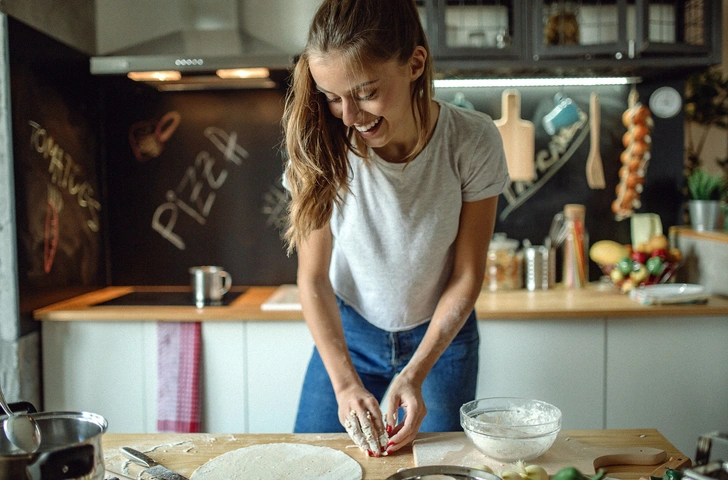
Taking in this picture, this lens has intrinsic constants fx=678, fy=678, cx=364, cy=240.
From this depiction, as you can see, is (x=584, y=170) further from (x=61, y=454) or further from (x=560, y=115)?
(x=61, y=454)

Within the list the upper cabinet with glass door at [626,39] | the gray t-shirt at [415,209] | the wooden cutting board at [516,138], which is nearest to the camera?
the gray t-shirt at [415,209]

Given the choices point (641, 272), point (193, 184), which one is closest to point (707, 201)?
point (641, 272)

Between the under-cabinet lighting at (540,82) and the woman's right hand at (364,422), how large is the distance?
1.64 metres

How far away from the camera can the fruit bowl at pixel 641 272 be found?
235 centimetres

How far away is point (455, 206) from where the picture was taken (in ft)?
4.55

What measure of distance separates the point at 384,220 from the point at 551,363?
104 cm

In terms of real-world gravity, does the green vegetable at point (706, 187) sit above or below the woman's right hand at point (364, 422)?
above

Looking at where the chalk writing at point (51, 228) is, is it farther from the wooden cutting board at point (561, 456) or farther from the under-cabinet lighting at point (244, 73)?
the wooden cutting board at point (561, 456)

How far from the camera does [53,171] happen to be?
225cm

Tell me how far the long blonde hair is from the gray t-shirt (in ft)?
0.16

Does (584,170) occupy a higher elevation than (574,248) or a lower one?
higher

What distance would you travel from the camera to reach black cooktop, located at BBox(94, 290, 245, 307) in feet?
7.55

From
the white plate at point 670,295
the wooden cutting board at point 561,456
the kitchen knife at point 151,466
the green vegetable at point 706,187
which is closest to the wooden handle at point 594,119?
the green vegetable at point 706,187

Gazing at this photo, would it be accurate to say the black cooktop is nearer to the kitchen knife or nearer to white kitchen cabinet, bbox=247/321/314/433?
white kitchen cabinet, bbox=247/321/314/433
